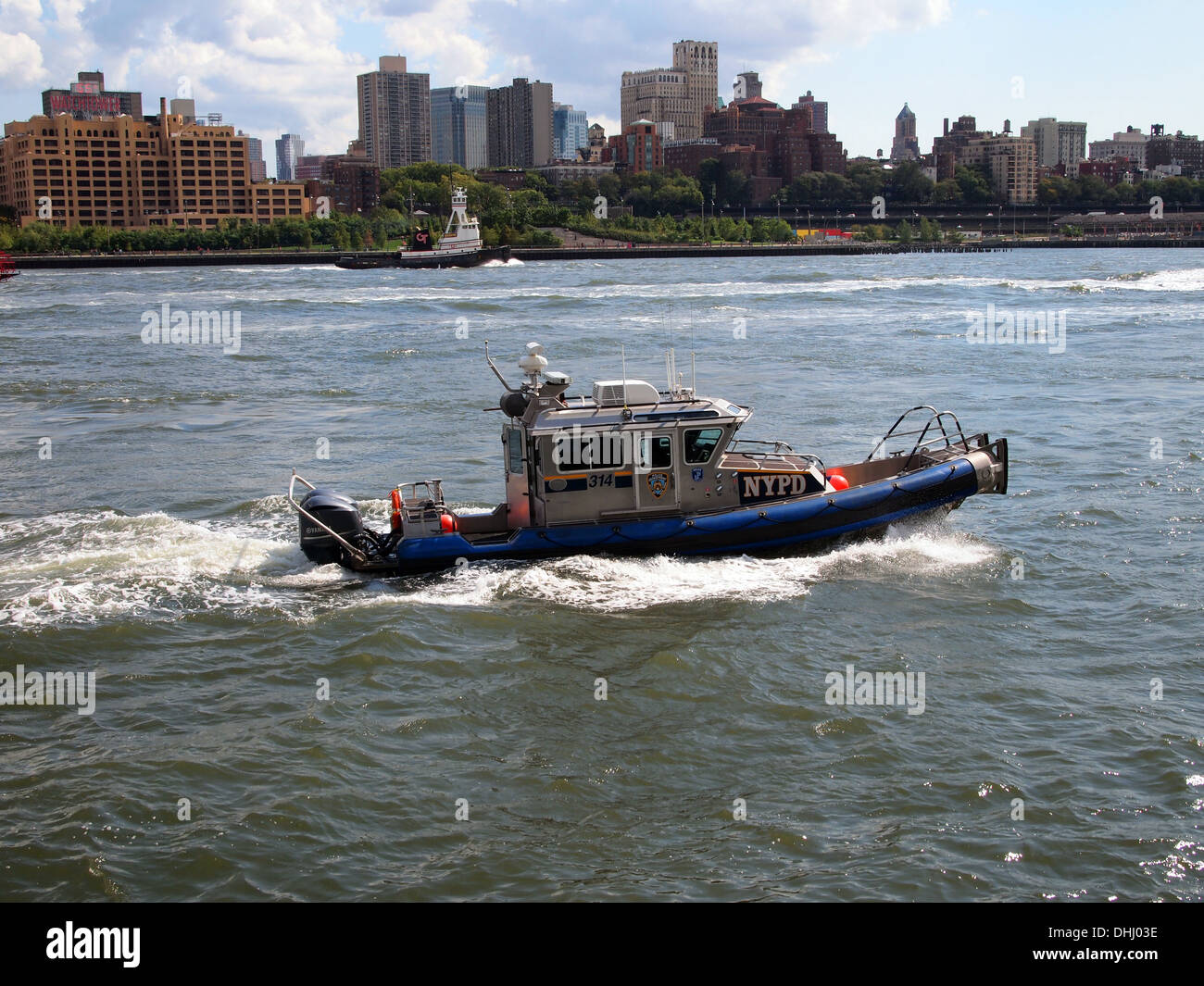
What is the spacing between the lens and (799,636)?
1480 cm

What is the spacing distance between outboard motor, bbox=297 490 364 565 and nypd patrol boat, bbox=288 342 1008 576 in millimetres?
18

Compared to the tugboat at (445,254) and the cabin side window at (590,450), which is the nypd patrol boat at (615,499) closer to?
the cabin side window at (590,450)

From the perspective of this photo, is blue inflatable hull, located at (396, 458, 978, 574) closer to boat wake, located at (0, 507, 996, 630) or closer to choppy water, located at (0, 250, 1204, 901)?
boat wake, located at (0, 507, 996, 630)

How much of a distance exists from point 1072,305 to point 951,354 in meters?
25.7

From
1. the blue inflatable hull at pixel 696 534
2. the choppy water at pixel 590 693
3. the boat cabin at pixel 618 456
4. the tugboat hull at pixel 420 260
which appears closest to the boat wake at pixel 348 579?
the choppy water at pixel 590 693

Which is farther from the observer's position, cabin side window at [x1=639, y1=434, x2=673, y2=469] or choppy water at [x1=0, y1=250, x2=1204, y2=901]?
cabin side window at [x1=639, y1=434, x2=673, y2=469]

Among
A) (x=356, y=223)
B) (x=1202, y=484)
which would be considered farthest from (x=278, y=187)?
(x=1202, y=484)

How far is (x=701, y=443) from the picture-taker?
16562mm

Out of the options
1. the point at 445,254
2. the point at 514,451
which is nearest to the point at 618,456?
the point at 514,451

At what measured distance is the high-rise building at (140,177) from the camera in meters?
186

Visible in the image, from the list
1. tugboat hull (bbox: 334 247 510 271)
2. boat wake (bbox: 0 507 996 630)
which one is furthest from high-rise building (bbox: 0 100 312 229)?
boat wake (bbox: 0 507 996 630)

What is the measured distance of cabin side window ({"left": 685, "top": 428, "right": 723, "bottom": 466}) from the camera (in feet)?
53.9

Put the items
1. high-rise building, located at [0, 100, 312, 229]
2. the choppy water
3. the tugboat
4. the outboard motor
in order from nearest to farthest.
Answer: the choppy water < the outboard motor < the tugboat < high-rise building, located at [0, 100, 312, 229]
